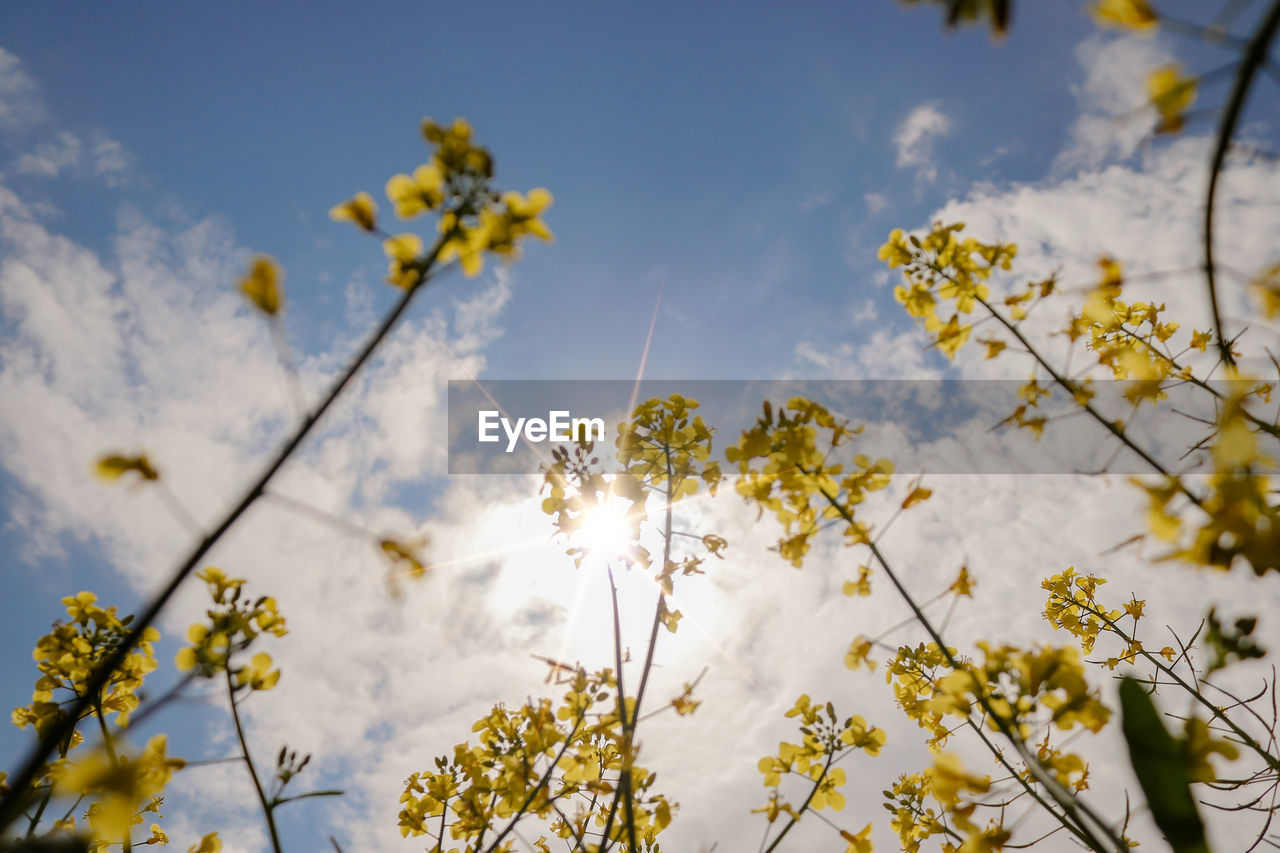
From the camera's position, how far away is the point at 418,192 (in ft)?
4.60

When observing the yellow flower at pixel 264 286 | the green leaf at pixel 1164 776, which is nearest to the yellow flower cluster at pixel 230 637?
the yellow flower at pixel 264 286

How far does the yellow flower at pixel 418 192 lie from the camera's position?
4.50ft

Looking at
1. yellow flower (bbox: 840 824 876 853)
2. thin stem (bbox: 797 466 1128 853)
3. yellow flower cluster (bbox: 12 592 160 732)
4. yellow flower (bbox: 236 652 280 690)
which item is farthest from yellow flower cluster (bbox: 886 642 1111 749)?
yellow flower cluster (bbox: 12 592 160 732)

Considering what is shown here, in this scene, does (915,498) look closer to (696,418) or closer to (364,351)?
(696,418)

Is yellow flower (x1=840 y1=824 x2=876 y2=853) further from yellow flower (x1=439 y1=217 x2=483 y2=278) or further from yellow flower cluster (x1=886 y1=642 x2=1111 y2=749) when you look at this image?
yellow flower (x1=439 y1=217 x2=483 y2=278)

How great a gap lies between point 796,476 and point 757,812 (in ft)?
5.57

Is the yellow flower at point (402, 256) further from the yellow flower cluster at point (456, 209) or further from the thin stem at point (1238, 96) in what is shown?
the thin stem at point (1238, 96)

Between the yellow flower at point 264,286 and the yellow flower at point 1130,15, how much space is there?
5.81ft

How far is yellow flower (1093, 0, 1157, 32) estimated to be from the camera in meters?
1.09

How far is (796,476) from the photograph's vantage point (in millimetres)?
2076

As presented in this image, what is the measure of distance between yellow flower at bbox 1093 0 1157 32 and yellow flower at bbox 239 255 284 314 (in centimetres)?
177

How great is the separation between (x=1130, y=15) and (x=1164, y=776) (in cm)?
166

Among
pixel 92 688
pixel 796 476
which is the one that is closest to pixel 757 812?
pixel 796 476

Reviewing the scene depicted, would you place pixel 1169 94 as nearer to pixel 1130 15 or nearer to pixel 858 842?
pixel 1130 15
